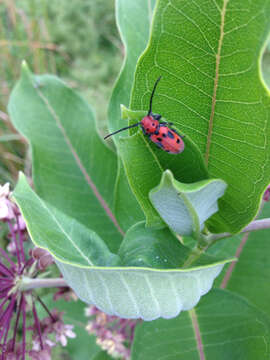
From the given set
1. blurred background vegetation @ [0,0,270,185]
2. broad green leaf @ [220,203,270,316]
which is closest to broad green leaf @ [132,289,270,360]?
broad green leaf @ [220,203,270,316]

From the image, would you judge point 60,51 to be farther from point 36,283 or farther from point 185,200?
point 185,200

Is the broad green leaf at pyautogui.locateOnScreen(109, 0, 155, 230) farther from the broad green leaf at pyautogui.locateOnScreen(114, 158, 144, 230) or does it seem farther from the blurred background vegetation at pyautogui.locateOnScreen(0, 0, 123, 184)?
the blurred background vegetation at pyautogui.locateOnScreen(0, 0, 123, 184)

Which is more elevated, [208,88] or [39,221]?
[208,88]

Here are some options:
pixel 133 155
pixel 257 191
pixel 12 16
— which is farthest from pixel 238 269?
pixel 12 16

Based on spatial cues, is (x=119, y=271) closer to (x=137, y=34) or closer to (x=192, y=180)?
(x=192, y=180)

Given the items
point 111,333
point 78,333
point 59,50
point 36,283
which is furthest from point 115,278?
point 59,50
